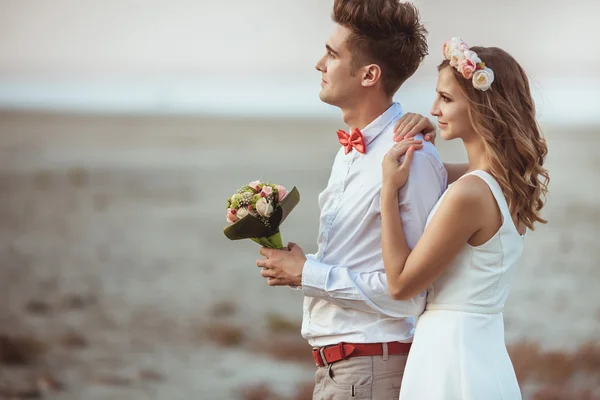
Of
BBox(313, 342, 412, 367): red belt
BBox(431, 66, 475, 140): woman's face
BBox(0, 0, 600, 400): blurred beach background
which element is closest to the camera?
BBox(431, 66, 475, 140): woman's face

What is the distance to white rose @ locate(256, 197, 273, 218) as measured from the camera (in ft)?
7.93

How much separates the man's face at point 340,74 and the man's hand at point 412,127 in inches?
6.7

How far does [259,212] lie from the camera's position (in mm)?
2430

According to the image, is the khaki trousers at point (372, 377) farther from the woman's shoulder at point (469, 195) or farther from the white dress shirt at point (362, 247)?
the woman's shoulder at point (469, 195)

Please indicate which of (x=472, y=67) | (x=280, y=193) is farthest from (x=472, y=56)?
(x=280, y=193)

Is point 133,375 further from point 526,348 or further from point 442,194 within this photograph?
point 442,194

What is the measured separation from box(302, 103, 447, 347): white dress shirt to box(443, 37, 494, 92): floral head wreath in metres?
0.23

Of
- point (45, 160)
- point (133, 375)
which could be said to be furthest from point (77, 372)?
point (45, 160)

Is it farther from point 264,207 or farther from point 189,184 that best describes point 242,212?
point 189,184

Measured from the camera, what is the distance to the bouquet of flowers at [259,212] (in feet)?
7.95

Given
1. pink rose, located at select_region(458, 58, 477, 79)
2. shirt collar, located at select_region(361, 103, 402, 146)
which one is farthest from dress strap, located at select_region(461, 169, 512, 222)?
shirt collar, located at select_region(361, 103, 402, 146)

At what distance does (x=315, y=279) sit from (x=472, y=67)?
2.24ft

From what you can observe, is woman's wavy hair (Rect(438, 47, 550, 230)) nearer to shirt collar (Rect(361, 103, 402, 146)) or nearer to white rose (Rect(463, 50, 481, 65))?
white rose (Rect(463, 50, 481, 65))

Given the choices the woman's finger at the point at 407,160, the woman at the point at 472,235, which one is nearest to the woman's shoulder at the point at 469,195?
the woman at the point at 472,235
